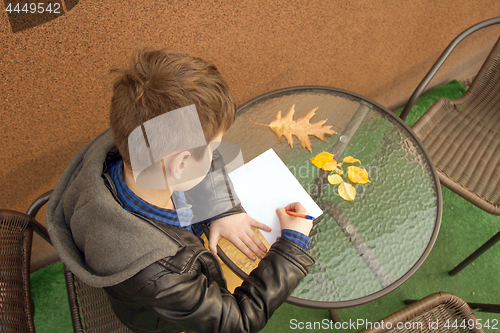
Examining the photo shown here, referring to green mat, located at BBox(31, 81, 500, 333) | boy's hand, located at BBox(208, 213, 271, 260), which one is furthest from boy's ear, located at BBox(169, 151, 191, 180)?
green mat, located at BBox(31, 81, 500, 333)

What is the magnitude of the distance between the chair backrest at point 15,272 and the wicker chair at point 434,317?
927 mm

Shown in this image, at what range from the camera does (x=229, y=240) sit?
2.96 feet

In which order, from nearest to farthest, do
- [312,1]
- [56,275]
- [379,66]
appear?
1. [312,1]
2. [56,275]
3. [379,66]

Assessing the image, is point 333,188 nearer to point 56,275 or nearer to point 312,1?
point 312,1

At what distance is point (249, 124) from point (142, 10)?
50cm

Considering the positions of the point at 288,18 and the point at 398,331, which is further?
the point at 288,18

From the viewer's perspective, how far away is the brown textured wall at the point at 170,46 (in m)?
0.90

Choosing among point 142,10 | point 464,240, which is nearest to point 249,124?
point 142,10

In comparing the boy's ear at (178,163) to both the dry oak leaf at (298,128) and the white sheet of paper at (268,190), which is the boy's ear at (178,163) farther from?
the dry oak leaf at (298,128)

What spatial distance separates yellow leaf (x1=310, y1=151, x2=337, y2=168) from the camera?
104cm

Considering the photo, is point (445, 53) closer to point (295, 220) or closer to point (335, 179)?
point (335, 179)

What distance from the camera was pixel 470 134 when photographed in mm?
1370

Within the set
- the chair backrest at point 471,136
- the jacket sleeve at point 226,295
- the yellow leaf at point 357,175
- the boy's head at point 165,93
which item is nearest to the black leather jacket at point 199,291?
the jacket sleeve at point 226,295

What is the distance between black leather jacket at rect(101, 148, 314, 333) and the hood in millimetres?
33
